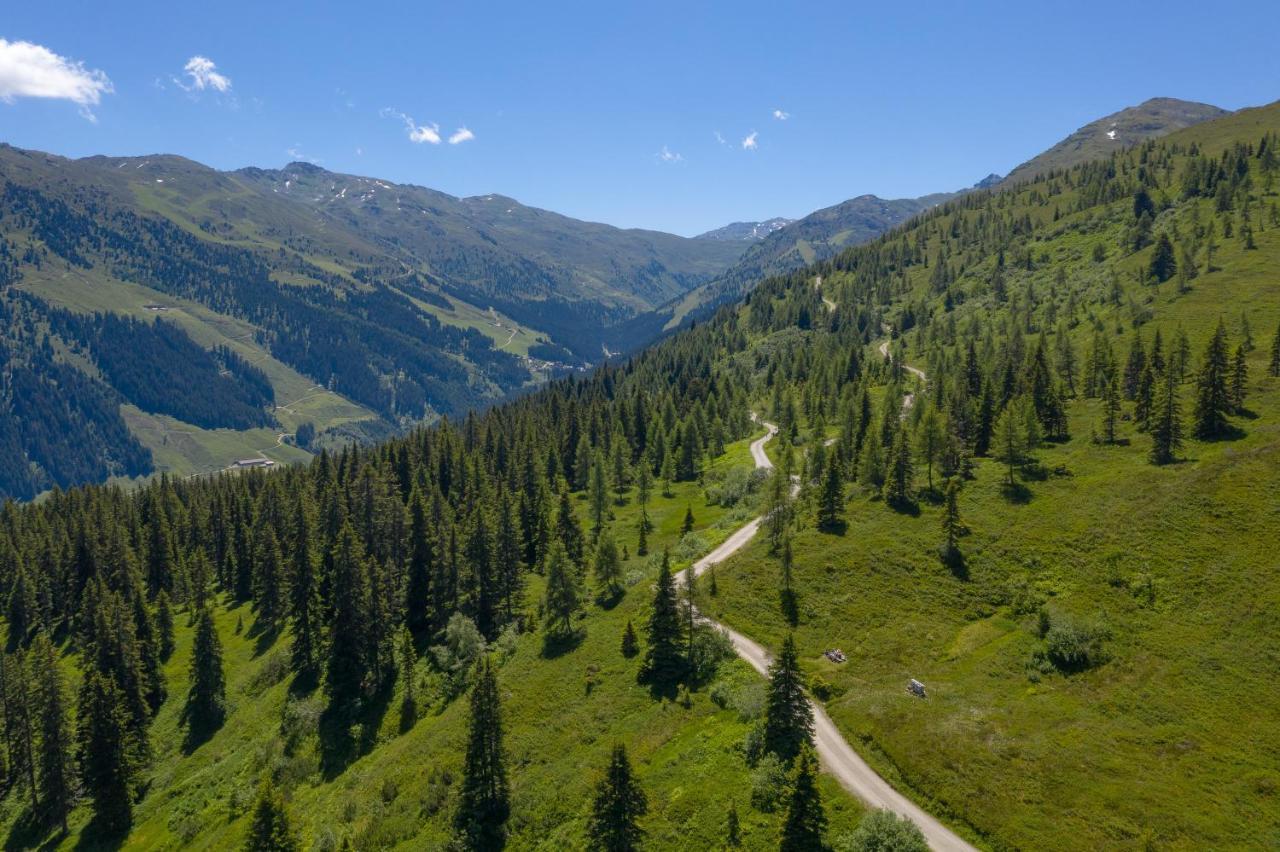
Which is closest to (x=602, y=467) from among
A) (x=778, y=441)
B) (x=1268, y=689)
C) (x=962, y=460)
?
(x=778, y=441)

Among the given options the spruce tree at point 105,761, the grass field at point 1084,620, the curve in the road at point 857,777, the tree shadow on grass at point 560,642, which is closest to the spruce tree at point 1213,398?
the grass field at point 1084,620

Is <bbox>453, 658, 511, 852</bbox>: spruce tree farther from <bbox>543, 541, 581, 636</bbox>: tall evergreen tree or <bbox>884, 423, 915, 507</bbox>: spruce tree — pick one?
<bbox>884, 423, 915, 507</bbox>: spruce tree

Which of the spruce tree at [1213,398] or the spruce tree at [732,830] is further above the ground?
the spruce tree at [1213,398]

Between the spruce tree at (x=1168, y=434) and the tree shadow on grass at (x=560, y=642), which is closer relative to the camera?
the tree shadow on grass at (x=560, y=642)

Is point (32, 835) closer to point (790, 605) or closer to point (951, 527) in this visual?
point (790, 605)

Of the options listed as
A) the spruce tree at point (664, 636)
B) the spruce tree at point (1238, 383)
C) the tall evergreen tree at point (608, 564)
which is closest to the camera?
the spruce tree at point (664, 636)

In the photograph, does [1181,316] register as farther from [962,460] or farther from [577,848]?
[577,848]

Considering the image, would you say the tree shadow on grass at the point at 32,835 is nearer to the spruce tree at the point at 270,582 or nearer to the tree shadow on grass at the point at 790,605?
the spruce tree at the point at 270,582
